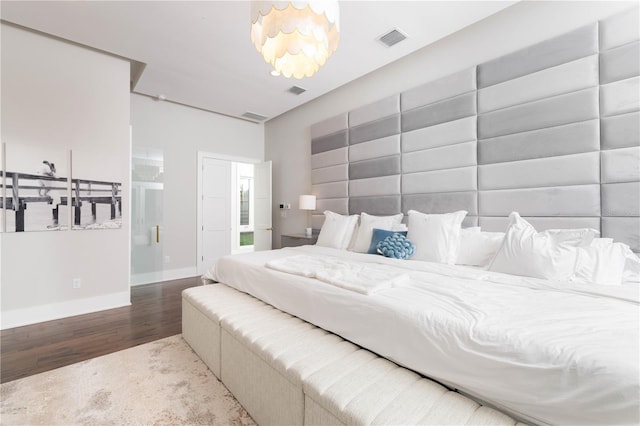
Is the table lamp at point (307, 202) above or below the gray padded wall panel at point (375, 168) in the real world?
below

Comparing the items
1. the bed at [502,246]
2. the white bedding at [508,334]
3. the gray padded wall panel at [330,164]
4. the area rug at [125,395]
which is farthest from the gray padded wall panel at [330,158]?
the area rug at [125,395]

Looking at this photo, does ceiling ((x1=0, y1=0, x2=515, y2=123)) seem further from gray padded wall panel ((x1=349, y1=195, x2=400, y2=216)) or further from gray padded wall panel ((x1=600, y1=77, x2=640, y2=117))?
gray padded wall panel ((x1=349, y1=195, x2=400, y2=216))

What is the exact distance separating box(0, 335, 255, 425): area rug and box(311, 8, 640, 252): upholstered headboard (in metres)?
2.61

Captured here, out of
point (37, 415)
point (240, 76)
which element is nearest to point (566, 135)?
point (240, 76)

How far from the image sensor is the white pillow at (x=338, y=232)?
3535 millimetres

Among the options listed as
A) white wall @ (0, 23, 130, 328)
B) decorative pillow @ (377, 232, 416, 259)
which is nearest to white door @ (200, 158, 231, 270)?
white wall @ (0, 23, 130, 328)

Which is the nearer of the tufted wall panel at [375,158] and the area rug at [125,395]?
the area rug at [125,395]

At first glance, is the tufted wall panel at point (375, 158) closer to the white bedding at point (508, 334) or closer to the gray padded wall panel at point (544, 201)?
the gray padded wall panel at point (544, 201)

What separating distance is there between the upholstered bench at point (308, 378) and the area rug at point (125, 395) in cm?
12

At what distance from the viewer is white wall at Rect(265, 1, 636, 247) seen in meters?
2.35

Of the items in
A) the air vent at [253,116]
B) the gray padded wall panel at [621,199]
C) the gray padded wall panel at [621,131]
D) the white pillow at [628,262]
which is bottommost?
the white pillow at [628,262]

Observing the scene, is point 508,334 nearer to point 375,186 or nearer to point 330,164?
point 375,186

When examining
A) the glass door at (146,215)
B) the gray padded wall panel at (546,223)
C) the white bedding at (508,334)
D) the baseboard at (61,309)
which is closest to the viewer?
the white bedding at (508,334)

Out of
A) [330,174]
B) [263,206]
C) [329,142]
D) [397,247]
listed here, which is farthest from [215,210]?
[397,247]
